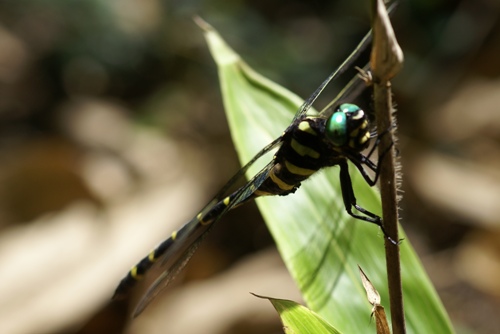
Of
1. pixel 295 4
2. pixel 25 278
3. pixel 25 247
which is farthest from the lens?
pixel 295 4

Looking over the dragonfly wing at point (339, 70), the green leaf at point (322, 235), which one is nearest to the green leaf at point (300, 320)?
the green leaf at point (322, 235)

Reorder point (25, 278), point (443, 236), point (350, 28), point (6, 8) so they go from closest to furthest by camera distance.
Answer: point (25, 278) → point (443, 236) → point (350, 28) → point (6, 8)

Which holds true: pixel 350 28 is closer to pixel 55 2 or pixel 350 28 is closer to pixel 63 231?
pixel 55 2

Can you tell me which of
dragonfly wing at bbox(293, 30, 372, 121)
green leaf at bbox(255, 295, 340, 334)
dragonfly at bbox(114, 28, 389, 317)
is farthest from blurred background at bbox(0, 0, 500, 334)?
green leaf at bbox(255, 295, 340, 334)

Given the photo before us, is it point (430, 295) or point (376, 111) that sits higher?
point (376, 111)

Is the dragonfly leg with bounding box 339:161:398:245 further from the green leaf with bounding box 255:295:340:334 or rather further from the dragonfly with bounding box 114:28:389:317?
the green leaf with bounding box 255:295:340:334

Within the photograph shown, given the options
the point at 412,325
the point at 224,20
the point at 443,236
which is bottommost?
the point at 412,325

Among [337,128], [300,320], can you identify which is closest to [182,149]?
[337,128]

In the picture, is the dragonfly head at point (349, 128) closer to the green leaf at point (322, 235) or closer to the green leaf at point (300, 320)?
the green leaf at point (322, 235)

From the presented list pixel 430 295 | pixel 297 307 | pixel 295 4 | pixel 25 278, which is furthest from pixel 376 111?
pixel 295 4

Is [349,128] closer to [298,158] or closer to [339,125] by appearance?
[339,125]
